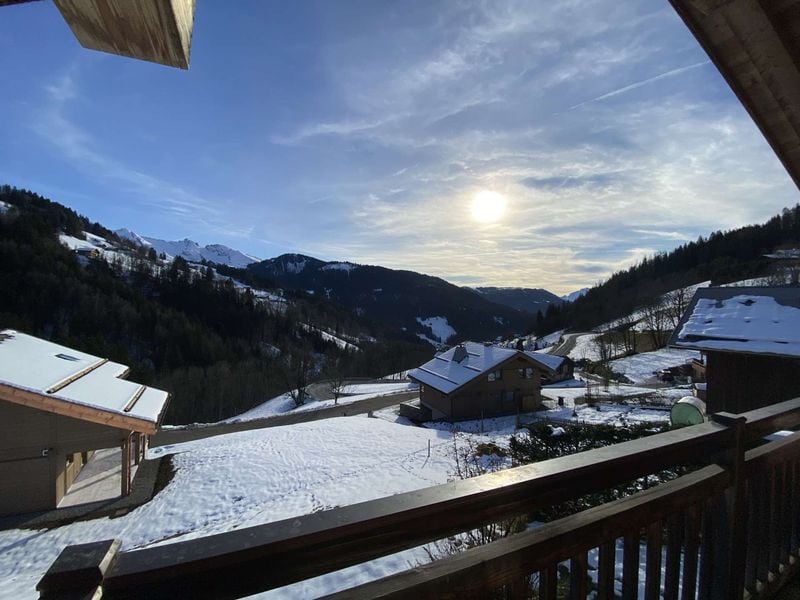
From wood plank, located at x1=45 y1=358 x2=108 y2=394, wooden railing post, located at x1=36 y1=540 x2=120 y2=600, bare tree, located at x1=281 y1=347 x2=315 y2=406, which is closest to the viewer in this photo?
wooden railing post, located at x1=36 y1=540 x2=120 y2=600

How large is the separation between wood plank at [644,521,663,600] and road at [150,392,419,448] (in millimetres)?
27924

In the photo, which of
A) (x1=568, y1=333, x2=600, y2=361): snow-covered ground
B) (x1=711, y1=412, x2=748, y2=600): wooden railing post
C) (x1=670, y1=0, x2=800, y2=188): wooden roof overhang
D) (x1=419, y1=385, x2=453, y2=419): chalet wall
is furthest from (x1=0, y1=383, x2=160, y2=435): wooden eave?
(x1=568, y1=333, x2=600, y2=361): snow-covered ground

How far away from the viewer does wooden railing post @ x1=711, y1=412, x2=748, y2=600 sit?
214cm

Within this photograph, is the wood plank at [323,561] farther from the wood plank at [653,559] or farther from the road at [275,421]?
the road at [275,421]

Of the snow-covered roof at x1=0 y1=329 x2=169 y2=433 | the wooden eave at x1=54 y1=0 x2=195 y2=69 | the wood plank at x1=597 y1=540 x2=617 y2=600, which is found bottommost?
the snow-covered roof at x1=0 y1=329 x2=169 y2=433

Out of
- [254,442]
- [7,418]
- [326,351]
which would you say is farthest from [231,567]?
[326,351]

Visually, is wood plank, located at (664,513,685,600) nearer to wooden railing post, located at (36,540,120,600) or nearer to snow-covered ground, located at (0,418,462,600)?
A: wooden railing post, located at (36,540,120,600)

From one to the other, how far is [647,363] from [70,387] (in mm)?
52279

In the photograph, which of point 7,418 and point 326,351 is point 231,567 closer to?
point 7,418

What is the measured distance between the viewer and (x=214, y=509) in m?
11.8

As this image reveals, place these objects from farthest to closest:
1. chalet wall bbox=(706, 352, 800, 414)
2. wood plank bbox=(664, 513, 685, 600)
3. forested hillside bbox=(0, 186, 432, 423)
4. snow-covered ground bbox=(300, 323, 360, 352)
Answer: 1. snow-covered ground bbox=(300, 323, 360, 352)
2. forested hillside bbox=(0, 186, 432, 423)
3. chalet wall bbox=(706, 352, 800, 414)
4. wood plank bbox=(664, 513, 685, 600)

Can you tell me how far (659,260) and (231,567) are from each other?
132 m

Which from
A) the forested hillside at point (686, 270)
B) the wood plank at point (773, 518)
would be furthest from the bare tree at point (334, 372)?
the forested hillside at point (686, 270)

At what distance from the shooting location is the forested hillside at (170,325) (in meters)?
57.2
